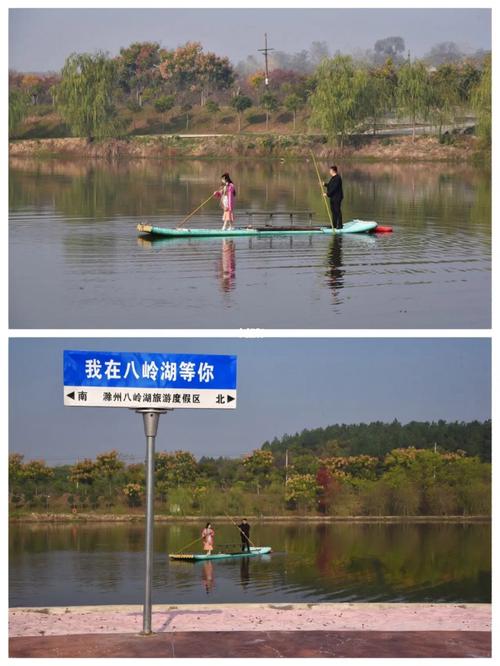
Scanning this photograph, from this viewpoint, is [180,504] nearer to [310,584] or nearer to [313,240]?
[313,240]

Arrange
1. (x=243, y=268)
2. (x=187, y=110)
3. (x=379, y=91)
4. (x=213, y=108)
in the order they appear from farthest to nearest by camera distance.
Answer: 1. (x=187, y=110)
2. (x=213, y=108)
3. (x=379, y=91)
4. (x=243, y=268)

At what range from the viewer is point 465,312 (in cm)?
1384

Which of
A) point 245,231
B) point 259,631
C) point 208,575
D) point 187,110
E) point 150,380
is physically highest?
point 187,110

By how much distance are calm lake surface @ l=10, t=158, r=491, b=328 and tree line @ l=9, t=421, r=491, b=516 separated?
314 cm

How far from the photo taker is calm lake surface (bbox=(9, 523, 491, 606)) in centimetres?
1308

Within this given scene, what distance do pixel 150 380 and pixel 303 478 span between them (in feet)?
33.2

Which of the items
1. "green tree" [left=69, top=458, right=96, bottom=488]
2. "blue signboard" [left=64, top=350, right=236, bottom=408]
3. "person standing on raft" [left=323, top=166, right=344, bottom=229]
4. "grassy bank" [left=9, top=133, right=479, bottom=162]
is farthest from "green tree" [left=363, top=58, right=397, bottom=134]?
"blue signboard" [left=64, top=350, right=236, bottom=408]

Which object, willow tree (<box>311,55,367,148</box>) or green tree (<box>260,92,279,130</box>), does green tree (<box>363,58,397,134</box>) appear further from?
green tree (<box>260,92,279,130</box>)

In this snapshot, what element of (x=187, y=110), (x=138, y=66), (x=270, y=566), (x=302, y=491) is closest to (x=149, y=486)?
(x=270, y=566)

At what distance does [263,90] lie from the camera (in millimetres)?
37344

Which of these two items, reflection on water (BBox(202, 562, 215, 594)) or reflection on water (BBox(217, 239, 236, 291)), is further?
reflection on water (BBox(217, 239, 236, 291))

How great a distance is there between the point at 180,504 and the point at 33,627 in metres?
8.49

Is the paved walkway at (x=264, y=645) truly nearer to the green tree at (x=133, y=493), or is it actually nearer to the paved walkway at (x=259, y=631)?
the paved walkway at (x=259, y=631)

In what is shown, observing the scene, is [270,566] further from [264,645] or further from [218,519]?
[264,645]
